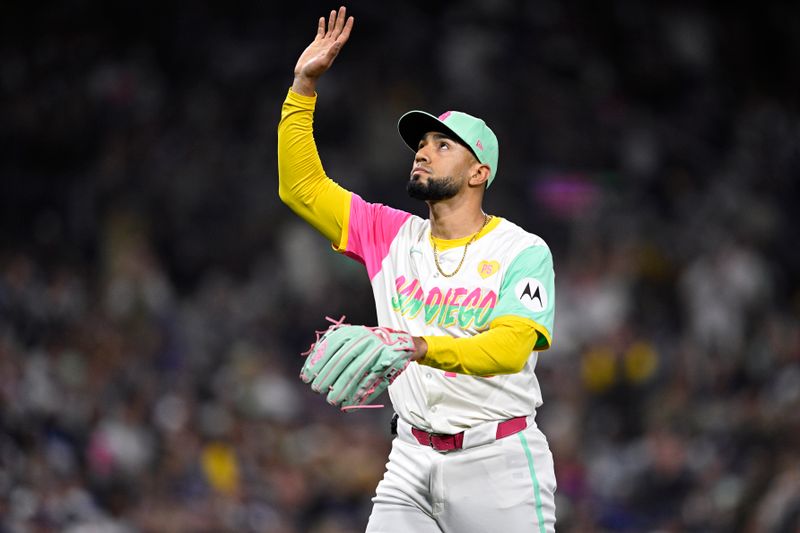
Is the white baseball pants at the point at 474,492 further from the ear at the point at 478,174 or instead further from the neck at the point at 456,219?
the ear at the point at 478,174

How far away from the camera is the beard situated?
4.34m

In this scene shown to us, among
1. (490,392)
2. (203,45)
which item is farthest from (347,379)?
(203,45)

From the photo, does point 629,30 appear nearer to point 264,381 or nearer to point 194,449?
point 264,381

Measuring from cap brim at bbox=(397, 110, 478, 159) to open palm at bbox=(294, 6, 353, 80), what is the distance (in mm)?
368

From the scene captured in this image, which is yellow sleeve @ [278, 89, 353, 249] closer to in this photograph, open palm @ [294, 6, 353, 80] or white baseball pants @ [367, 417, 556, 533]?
open palm @ [294, 6, 353, 80]

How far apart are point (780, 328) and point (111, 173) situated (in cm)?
642

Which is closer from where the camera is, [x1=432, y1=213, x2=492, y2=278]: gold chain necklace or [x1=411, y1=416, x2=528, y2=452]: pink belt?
[x1=411, y1=416, x2=528, y2=452]: pink belt

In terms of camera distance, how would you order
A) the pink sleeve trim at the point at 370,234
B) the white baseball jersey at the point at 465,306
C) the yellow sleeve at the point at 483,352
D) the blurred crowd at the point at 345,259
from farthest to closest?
the blurred crowd at the point at 345,259 → the pink sleeve trim at the point at 370,234 → the white baseball jersey at the point at 465,306 → the yellow sleeve at the point at 483,352

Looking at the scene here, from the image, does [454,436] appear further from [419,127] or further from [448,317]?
[419,127]

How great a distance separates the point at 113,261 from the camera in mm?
10719

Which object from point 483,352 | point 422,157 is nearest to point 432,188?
point 422,157

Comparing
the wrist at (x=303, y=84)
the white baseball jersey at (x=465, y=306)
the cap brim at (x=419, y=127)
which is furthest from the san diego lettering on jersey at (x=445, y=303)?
the wrist at (x=303, y=84)

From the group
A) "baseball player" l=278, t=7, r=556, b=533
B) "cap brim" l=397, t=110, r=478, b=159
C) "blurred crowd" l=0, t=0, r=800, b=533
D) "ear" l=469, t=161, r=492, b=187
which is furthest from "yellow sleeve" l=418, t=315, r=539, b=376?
"blurred crowd" l=0, t=0, r=800, b=533

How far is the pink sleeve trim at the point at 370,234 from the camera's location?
4.54 m
